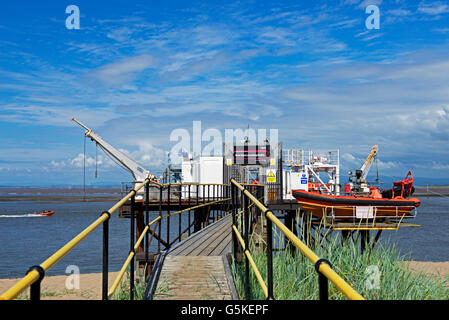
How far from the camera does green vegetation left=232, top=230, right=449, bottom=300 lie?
490 cm

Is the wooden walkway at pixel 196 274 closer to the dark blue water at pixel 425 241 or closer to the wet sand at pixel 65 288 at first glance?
the wet sand at pixel 65 288

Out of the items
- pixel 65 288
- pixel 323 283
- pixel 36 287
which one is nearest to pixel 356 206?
pixel 65 288

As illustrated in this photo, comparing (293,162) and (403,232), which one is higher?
(293,162)

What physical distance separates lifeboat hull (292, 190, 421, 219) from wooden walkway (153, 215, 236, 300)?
8.31 m

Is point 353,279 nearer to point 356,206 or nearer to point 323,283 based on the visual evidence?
point 323,283

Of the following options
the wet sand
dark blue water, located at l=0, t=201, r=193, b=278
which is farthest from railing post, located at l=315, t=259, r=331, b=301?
dark blue water, located at l=0, t=201, r=193, b=278

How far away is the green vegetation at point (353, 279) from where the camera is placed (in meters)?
4.90

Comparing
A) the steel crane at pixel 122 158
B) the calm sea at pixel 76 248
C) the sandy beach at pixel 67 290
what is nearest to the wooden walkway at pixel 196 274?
the sandy beach at pixel 67 290

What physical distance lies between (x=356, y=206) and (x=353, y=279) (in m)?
9.92

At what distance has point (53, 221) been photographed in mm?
46656

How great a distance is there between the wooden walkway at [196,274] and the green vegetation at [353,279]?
23cm
